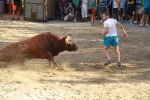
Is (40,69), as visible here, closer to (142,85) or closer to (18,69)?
(18,69)

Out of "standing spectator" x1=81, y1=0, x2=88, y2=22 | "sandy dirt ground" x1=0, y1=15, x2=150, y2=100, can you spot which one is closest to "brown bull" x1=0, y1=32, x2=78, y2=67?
"sandy dirt ground" x1=0, y1=15, x2=150, y2=100

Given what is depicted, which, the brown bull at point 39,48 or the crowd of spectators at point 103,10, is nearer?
the brown bull at point 39,48

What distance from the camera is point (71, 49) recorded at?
368 inches

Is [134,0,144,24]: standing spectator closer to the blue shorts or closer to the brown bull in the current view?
the blue shorts

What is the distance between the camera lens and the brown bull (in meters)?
9.12

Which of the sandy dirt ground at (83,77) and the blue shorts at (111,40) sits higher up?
the blue shorts at (111,40)

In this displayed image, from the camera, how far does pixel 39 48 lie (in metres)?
9.10

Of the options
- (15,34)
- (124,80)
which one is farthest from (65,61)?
(15,34)

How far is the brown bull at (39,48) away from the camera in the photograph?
9.12 metres

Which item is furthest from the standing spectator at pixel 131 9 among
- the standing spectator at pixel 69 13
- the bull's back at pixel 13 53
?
the bull's back at pixel 13 53

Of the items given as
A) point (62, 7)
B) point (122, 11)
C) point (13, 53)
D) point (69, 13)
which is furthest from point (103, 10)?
point (13, 53)

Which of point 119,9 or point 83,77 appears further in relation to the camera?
point 119,9

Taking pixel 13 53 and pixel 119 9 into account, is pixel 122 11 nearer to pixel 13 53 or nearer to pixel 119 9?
pixel 119 9

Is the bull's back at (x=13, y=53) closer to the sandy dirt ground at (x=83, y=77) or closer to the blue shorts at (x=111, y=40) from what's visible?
the sandy dirt ground at (x=83, y=77)
